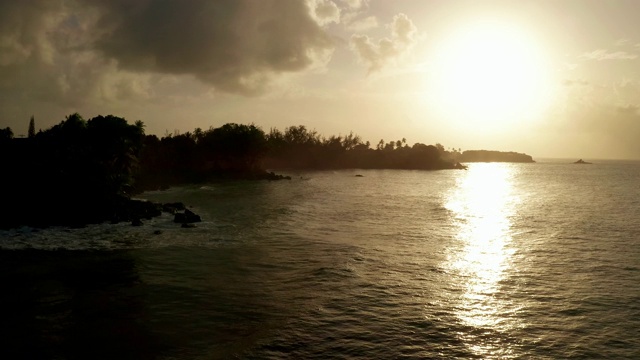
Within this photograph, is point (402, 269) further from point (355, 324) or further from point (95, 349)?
point (95, 349)

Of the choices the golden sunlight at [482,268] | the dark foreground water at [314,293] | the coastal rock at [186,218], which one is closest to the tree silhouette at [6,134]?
the dark foreground water at [314,293]

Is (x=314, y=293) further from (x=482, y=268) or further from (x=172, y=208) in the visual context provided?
(x=172, y=208)

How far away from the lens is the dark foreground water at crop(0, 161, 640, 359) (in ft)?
56.5

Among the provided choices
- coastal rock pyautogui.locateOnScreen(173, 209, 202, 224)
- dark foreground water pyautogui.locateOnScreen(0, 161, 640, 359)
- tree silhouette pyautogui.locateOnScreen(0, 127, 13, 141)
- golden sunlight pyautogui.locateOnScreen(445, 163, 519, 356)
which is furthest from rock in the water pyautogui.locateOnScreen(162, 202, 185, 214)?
golden sunlight pyautogui.locateOnScreen(445, 163, 519, 356)

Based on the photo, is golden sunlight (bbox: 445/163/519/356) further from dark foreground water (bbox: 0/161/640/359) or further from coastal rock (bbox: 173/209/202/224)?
coastal rock (bbox: 173/209/202/224)

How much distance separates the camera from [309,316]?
804 inches

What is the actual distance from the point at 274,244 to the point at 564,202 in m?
66.0

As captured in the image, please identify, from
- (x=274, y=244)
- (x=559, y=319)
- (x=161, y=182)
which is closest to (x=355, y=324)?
(x=559, y=319)

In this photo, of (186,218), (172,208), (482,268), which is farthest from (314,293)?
(172,208)

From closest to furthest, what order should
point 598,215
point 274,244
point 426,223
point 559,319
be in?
point 559,319
point 274,244
point 426,223
point 598,215

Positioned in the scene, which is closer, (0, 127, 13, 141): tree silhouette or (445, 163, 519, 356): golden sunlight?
(445, 163, 519, 356): golden sunlight

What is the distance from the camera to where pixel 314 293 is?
2403 centimetres

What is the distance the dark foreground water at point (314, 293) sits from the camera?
1722 cm

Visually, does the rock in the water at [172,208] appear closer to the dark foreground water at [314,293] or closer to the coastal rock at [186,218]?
the dark foreground water at [314,293]
